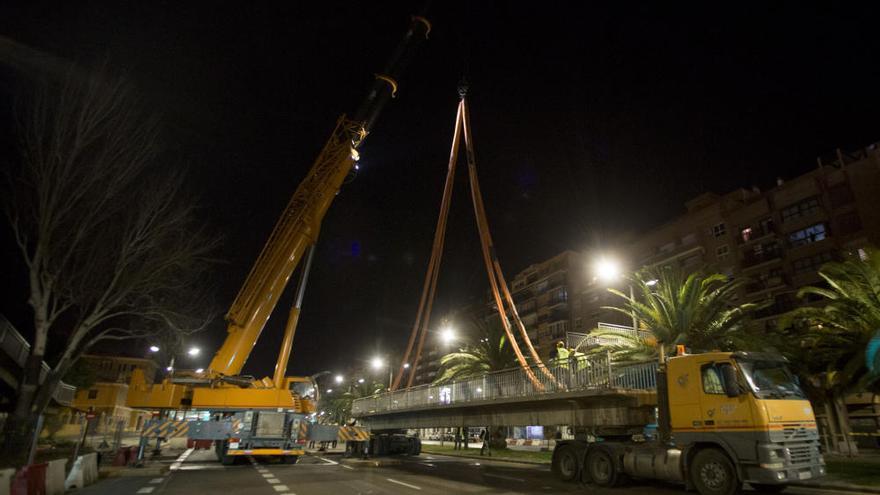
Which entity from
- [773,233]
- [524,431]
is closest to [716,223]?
[773,233]

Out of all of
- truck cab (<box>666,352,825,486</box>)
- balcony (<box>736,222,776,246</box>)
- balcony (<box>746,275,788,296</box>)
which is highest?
balcony (<box>736,222,776,246</box>)

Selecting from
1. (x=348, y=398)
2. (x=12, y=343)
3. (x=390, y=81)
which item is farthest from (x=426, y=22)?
(x=348, y=398)

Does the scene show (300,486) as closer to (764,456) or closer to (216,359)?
(216,359)

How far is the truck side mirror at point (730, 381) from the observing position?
1022 centimetres

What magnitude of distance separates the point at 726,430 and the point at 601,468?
3.80m

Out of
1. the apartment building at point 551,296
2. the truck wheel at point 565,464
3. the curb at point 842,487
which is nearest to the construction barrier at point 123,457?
the truck wheel at point 565,464

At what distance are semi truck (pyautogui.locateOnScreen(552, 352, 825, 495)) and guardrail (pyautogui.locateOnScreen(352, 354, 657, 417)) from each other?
1.58 m

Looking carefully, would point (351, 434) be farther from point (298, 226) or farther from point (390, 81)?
point (390, 81)

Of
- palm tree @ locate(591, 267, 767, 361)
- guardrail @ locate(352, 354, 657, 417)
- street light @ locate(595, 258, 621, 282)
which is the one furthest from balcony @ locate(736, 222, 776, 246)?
guardrail @ locate(352, 354, 657, 417)

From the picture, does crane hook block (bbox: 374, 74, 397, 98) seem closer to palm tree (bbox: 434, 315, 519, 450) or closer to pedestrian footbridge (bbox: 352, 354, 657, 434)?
pedestrian footbridge (bbox: 352, 354, 657, 434)

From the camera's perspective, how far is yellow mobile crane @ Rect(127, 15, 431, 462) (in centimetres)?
1688

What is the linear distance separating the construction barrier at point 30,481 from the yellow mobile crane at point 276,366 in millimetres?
7355

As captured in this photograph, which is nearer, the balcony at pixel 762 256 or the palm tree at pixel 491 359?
the palm tree at pixel 491 359

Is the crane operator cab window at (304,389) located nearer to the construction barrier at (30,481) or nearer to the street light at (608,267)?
the construction barrier at (30,481)
